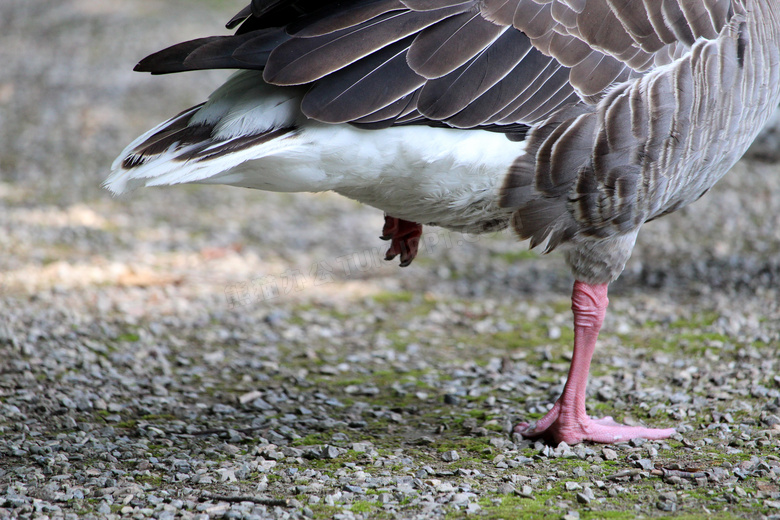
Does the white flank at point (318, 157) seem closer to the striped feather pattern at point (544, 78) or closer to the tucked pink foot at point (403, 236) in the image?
the striped feather pattern at point (544, 78)

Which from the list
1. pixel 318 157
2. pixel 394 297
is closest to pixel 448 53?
pixel 318 157

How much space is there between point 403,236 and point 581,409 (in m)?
1.39

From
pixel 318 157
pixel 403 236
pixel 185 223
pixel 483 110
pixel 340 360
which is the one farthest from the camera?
pixel 185 223

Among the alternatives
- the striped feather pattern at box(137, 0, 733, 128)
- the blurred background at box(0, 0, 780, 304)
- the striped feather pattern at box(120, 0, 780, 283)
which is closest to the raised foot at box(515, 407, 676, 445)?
the striped feather pattern at box(120, 0, 780, 283)

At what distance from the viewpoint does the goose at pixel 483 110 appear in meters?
2.92

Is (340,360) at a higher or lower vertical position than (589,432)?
higher

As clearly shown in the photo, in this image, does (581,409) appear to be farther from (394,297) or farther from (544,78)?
(394,297)

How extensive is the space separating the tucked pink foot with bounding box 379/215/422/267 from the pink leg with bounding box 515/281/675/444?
1.01 meters

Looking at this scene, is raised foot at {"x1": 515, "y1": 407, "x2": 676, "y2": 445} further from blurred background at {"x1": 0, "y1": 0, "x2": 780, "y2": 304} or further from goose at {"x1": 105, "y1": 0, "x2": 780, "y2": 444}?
blurred background at {"x1": 0, "y1": 0, "x2": 780, "y2": 304}

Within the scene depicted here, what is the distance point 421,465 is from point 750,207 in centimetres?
579

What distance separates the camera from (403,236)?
14.0 feet

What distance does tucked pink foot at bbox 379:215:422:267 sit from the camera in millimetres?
4246

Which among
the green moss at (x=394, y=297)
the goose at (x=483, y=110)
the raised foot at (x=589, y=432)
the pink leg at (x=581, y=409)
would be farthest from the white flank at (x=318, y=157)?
the green moss at (x=394, y=297)

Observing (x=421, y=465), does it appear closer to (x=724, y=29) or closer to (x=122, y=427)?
(x=122, y=427)
